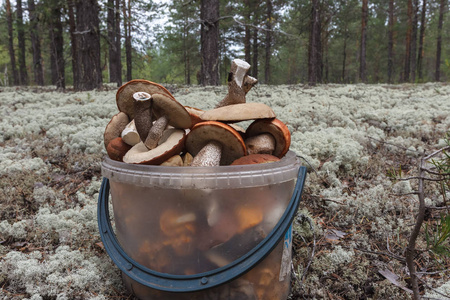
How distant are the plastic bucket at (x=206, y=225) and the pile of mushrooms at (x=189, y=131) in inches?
5.8

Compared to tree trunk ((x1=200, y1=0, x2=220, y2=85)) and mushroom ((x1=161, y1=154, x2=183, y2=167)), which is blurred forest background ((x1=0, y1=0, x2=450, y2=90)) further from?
mushroom ((x1=161, y1=154, x2=183, y2=167))

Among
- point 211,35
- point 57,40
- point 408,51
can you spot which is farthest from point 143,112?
point 408,51

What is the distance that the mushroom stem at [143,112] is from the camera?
1.50m

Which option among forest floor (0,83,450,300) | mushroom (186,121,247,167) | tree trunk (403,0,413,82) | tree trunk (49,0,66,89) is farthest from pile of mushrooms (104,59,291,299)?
tree trunk (403,0,413,82)

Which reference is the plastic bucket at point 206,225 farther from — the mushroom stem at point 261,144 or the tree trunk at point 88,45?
the tree trunk at point 88,45

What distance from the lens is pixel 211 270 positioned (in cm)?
134

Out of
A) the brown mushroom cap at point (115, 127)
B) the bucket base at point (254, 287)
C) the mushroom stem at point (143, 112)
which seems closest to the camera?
the bucket base at point (254, 287)

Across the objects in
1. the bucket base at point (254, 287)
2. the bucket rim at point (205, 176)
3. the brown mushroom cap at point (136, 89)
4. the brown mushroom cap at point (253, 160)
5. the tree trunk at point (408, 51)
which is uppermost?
the tree trunk at point (408, 51)

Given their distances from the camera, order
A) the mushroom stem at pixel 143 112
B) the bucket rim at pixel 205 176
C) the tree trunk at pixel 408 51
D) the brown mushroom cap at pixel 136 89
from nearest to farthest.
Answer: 1. the bucket rim at pixel 205 176
2. the mushroom stem at pixel 143 112
3. the brown mushroom cap at pixel 136 89
4. the tree trunk at pixel 408 51

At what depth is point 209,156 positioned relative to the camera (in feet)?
4.78

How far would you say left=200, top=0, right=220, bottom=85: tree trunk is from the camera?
7812 millimetres

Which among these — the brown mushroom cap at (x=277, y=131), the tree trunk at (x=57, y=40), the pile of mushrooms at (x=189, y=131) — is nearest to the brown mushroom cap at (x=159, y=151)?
the pile of mushrooms at (x=189, y=131)

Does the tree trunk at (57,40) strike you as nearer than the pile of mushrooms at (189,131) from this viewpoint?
No

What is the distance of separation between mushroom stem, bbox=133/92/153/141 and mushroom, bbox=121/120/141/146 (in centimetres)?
5
